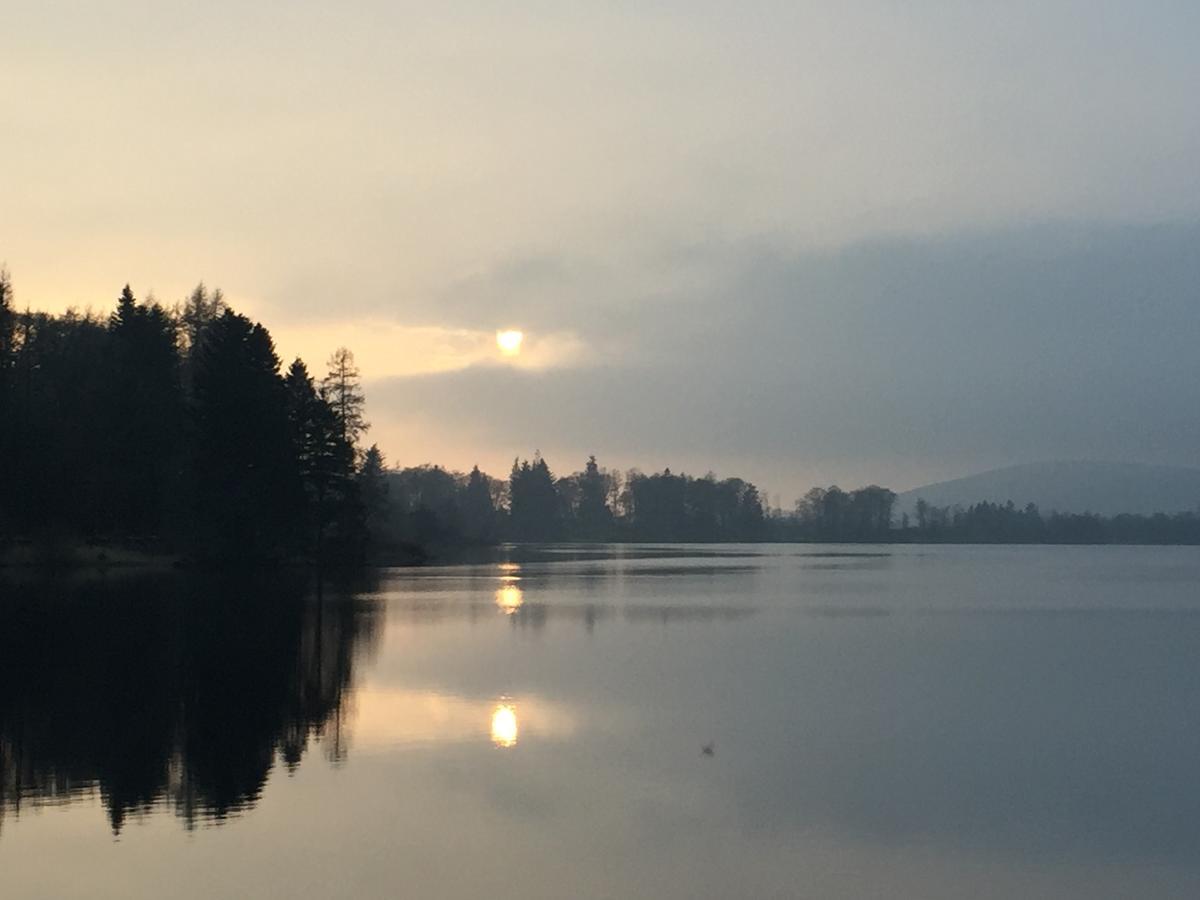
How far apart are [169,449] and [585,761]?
53.2 m

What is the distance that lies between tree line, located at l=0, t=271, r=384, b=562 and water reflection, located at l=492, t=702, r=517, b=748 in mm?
41042

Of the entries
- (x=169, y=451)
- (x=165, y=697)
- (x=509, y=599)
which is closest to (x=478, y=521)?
(x=169, y=451)

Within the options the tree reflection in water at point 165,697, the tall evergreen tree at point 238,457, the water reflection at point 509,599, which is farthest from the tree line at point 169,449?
the tree reflection in water at point 165,697

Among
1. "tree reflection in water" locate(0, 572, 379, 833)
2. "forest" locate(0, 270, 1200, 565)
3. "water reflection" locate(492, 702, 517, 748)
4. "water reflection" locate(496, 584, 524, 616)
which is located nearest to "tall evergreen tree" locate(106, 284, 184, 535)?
"forest" locate(0, 270, 1200, 565)

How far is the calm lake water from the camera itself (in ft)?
42.0

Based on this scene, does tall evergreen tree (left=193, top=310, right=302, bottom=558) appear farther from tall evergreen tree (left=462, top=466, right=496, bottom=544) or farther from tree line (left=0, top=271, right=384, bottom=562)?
tall evergreen tree (left=462, top=466, right=496, bottom=544)

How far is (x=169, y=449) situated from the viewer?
6656 centimetres

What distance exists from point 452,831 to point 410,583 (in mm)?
48781

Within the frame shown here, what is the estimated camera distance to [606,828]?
14.3 metres

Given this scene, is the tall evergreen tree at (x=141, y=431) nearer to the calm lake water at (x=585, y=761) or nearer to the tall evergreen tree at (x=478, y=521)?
the calm lake water at (x=585, y=761)

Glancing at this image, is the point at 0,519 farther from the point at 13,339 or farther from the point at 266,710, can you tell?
the point at 266,710

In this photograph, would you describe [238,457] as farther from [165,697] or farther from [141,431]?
[165,697]

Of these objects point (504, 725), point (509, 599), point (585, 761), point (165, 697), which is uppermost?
point (509, 599)

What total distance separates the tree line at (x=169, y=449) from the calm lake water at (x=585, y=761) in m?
22.0
